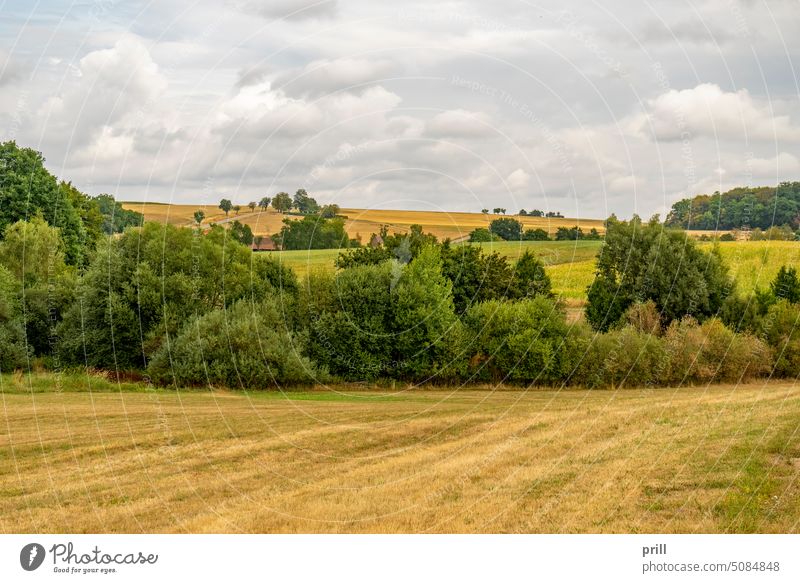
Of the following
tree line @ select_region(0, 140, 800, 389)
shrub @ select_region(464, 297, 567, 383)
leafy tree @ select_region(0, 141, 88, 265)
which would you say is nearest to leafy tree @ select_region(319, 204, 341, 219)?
tree line @ select_region(0, 140, 800, 389)

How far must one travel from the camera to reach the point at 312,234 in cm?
4956

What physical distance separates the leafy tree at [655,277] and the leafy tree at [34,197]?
4456cm

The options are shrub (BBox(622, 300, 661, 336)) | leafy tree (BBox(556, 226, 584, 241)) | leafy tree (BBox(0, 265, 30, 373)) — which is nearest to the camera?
leafy tree (BBox(0, 265, 30, 373))

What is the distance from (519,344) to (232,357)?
16.7 metres

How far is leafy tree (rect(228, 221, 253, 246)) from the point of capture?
55562 millimetres

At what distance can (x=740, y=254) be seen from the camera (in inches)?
2608

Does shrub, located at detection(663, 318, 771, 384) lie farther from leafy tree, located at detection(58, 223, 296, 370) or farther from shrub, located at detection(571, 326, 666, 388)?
leafy tree, located at detection(58, 223, 296, 370)

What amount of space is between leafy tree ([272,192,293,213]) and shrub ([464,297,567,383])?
1404cm

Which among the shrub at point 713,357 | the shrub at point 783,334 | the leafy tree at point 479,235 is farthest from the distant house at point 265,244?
the shrub at point 783,334

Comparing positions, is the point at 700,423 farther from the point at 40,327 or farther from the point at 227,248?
the point at 40,327

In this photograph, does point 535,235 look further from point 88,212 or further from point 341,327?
point 88,212

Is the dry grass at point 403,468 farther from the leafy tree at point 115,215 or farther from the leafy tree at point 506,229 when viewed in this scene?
the leafy tree at point 115,215

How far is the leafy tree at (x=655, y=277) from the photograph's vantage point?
197 feet
